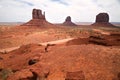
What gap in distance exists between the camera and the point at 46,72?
9.32 metres

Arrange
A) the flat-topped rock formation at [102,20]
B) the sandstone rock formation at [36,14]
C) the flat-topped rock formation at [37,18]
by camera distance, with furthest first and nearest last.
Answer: the flat-topped rock formation at [102,20], the sandstone rock formation at [36,14], the flat-topped rock formation at [37,18]

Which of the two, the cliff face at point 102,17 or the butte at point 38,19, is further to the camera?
the cliff face at point 102,17

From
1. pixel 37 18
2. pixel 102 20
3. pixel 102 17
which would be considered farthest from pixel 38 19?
pixel 102 20

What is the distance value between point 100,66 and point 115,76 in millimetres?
1129

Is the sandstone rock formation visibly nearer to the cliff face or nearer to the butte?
the butte

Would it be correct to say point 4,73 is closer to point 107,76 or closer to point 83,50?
point 83,50

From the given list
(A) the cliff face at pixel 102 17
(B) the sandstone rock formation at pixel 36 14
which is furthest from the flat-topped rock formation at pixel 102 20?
(B) the sandstone rock formation at pixel 36 14

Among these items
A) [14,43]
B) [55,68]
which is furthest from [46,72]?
[14,43]

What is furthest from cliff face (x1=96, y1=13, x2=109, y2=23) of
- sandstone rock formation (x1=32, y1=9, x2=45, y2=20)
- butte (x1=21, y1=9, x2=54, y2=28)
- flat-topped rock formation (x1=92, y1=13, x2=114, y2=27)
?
sandstone rock formation (x1=32, y1=9, x2=45, y2=20)

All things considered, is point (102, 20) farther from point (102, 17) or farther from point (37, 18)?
point (37, 18)

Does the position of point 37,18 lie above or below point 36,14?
below

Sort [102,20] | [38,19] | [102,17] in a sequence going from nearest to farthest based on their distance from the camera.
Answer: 1. [38,19]
2. [102,17]
3. [102,20]

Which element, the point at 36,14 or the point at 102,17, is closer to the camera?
the point at 36,14

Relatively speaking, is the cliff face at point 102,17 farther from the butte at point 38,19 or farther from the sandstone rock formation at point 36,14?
the sandstone rock formation at point 36,14
